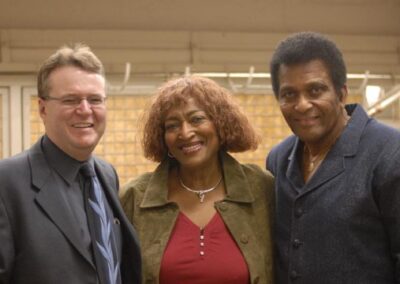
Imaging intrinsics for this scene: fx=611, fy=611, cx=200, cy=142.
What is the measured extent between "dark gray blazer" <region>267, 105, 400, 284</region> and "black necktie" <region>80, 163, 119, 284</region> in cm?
59

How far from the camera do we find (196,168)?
2.34 meters

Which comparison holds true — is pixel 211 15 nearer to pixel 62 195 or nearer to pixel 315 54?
pixel 315 54

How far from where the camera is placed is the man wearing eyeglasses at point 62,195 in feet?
5.46

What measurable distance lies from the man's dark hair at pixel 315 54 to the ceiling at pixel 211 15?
2276 millimetres

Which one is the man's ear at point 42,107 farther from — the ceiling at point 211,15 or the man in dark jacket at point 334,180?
the ceiling at point 211,15

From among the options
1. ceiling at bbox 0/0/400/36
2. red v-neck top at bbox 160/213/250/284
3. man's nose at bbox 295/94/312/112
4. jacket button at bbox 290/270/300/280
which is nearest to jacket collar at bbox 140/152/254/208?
red v-neck top at bbox 160/213/250/284

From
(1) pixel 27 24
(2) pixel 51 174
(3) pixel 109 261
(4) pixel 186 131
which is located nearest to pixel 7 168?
(2) pixel 51 174

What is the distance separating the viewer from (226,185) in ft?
7.67

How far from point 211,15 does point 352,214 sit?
103 inches

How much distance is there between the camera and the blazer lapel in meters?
1.74

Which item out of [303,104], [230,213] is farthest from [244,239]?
[303,104]

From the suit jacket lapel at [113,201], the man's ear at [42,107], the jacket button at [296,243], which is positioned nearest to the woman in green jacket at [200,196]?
the suit jacket lapel at [113,201]

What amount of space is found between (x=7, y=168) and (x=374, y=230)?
1.09 meters

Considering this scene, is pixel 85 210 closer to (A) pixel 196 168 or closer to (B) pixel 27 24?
(A) pixel 196 168
